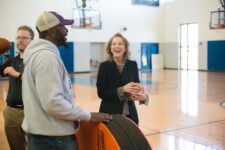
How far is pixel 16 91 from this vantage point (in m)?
3.23

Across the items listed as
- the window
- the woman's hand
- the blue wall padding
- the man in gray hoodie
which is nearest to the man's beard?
the man in gray hoodie

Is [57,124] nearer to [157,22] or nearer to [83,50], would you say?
[83,50]

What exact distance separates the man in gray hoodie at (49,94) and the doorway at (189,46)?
19.4 meters

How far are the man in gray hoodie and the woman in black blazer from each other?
105cm

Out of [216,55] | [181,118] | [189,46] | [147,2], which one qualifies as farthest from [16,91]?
[147,2]

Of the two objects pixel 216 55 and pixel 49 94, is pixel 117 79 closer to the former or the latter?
pixel 49 94

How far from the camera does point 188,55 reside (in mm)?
21203

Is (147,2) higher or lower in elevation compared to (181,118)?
higher

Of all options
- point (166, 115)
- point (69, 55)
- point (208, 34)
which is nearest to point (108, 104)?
Result: point (166, 115)

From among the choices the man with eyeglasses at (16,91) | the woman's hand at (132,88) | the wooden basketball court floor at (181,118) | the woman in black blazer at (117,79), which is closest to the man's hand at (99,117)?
the woman's hand at (132,88)

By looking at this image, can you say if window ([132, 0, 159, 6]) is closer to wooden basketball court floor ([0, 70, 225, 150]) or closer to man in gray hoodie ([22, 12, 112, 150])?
wooden basketball court floor ([0, 70, 225, 150])

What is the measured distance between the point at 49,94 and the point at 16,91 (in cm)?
144

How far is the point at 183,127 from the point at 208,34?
48.0 feet

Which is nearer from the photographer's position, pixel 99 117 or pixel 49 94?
pixel 49 94
